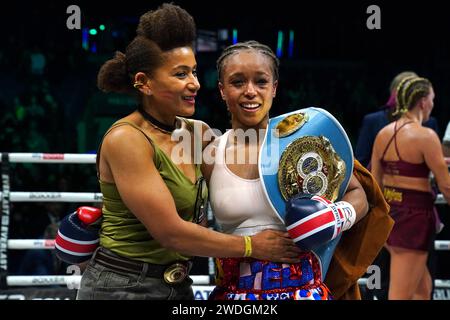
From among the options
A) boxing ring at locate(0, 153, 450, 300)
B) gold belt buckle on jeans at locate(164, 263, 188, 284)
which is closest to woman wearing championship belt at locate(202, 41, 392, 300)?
gold belt buckle on jeans at locate(164, 263, 188, 284)

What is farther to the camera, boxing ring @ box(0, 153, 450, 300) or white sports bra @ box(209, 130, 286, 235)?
boxing ring @ box(0, 153, 450, 300)

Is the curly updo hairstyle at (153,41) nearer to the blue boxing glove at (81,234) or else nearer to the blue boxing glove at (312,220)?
the blue boxing glove at (81,234)

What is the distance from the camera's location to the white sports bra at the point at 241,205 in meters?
1.97

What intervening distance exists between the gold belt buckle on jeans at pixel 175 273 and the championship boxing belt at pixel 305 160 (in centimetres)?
35

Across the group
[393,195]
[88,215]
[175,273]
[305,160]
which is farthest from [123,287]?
[393,195]

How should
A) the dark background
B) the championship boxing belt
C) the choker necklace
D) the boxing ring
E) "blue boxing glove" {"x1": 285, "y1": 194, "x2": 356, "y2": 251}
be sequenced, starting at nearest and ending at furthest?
"blue boxing glove" {"x1": 285, "y1": 194, "x2": 356, "y2": 251} < the championship boxing belt < the choker necklace < the boxing ring < the dark background

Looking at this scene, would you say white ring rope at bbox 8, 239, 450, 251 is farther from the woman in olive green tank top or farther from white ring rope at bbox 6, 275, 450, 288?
the woman in olive green tank top

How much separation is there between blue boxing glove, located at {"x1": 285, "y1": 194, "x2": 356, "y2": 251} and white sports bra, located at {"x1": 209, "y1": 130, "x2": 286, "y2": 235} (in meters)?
0.10

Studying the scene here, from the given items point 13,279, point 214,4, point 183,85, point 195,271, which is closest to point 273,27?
point 214,4

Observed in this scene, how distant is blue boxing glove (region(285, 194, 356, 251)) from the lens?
1.83m

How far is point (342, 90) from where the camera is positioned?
6.94 metres

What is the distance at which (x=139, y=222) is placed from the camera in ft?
6.59

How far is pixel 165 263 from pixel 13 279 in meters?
2.21

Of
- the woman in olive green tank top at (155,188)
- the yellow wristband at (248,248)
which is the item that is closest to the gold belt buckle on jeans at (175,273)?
the woman in olive green tank top at (155,188)
